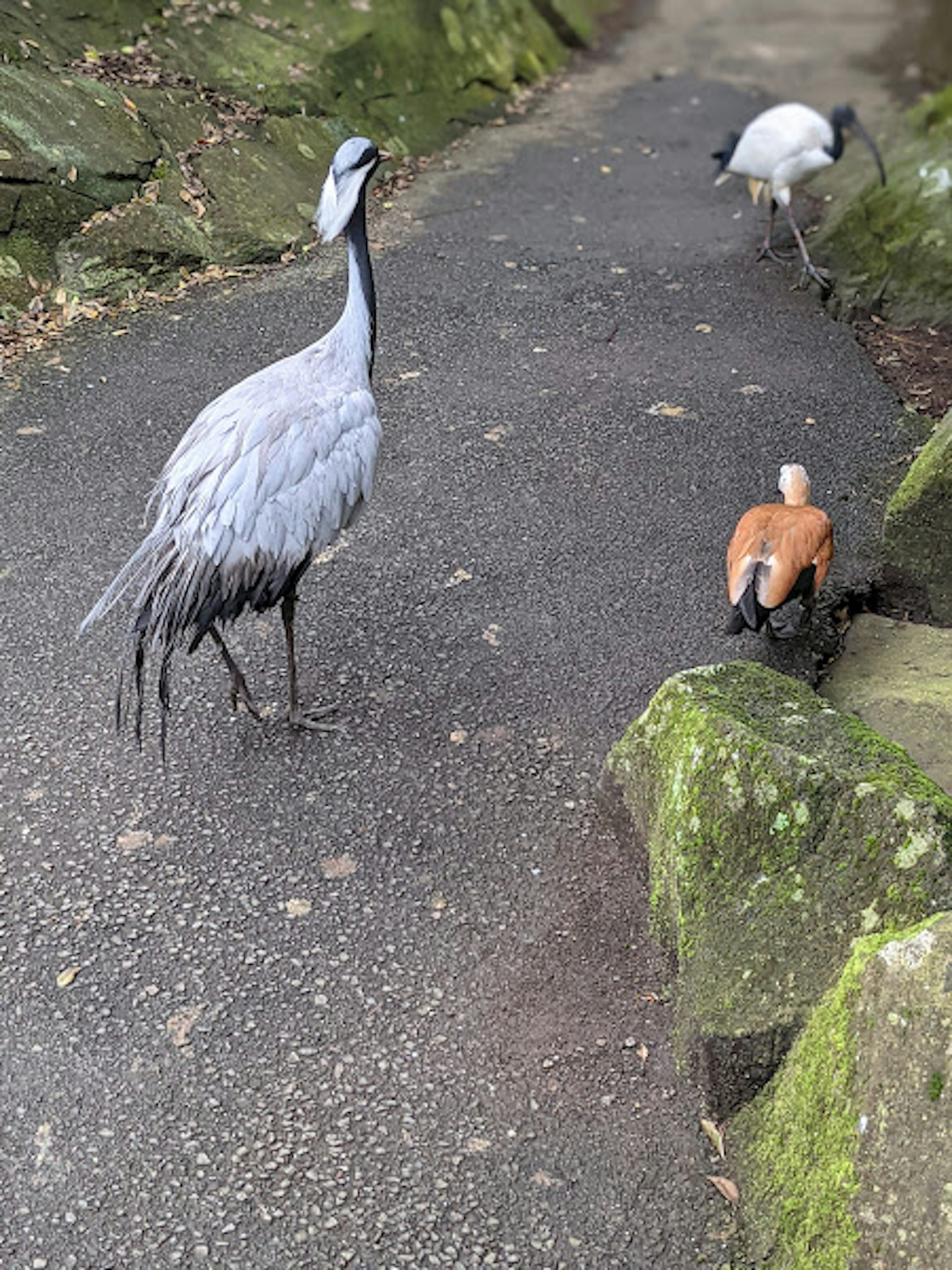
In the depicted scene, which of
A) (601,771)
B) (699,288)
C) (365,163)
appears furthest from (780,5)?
(601,771)

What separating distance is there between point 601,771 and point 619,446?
2600 mm

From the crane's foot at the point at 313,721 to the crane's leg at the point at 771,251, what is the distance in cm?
543

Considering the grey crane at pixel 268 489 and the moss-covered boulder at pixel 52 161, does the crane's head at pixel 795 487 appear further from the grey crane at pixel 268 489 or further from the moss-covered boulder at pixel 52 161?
the moss-covered boulder at pixel 52 161

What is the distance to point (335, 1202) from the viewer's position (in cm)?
308

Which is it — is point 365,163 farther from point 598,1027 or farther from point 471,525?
point 598,1027

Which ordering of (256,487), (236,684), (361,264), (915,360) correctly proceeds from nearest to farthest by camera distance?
(256,487)
(236,684)
(361,264)
(915,360)

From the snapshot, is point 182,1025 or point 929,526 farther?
point 929,526

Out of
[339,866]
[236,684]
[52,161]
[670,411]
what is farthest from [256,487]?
[52,161]

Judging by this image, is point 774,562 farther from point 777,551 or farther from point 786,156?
point 786,156

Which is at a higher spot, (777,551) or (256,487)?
(256,487)

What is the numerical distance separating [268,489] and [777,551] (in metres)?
1.83

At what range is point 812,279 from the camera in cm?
832

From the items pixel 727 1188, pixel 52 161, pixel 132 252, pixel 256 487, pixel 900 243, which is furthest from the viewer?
pixel 900 243

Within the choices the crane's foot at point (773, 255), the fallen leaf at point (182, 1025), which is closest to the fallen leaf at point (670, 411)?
the crane's foot at point (773, 255)
